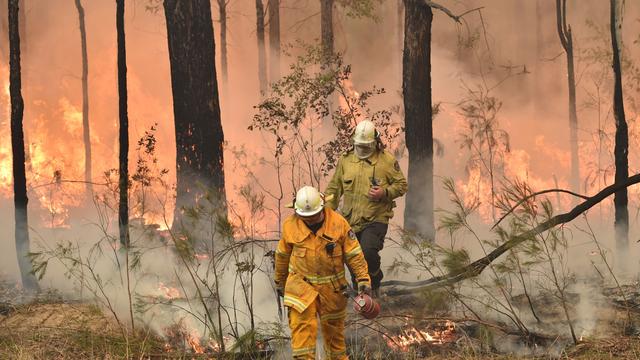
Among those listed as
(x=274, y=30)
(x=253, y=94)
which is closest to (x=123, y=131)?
(x=274, y=30)

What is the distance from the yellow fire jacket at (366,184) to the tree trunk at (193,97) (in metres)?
4.32

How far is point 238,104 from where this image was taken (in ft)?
82.9

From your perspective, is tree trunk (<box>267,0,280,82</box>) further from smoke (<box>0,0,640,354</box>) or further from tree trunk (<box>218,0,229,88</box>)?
tree trunk (<box>218,0,229,88</box>)

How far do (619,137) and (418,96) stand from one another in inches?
123

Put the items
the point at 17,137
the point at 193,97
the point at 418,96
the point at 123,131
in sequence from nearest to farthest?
the point at 17,137, the point at 123,131, the point at 193,97, the point at 418,96

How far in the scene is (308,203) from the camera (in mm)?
5625

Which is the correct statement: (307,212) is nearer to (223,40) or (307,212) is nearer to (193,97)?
(193,97)

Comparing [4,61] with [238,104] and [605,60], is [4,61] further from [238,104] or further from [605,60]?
[605,60]

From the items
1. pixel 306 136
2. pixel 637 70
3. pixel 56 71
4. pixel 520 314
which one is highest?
pixel 56 71

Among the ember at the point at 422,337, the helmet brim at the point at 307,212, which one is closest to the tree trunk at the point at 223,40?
the ember at the point at 422,337

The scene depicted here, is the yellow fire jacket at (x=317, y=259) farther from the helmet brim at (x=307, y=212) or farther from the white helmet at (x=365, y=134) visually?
the white helmet at (x=365, y=134)

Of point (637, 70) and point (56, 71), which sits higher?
point (56, 71)

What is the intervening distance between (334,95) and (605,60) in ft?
23.6

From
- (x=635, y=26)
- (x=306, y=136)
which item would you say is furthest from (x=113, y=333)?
(x=635, y=26)
